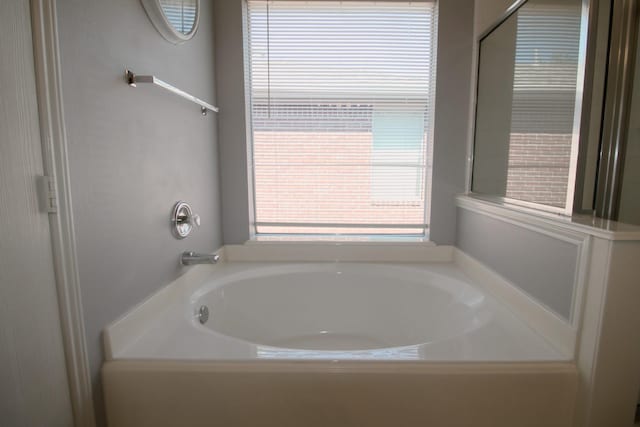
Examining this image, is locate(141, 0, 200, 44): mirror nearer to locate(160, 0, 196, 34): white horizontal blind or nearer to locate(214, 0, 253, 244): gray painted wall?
locate(160, 0, 196, 34): white horizontal blind

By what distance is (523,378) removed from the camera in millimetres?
870

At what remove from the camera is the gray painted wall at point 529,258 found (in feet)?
3.18

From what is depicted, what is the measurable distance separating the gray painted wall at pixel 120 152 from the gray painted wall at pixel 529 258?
54.1 inches

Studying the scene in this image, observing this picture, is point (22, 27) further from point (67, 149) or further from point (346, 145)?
point (346, 145)

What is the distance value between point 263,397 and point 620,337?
98 centimetres

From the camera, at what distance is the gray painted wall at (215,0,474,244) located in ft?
5.53

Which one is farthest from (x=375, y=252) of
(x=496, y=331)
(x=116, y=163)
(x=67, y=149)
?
(x=67, y=149)

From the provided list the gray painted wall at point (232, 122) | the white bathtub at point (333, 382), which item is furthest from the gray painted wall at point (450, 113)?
the gray painted wall at point (232, 122)

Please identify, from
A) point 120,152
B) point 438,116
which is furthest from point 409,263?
point 120,152

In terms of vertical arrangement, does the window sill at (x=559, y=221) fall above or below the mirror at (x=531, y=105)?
below

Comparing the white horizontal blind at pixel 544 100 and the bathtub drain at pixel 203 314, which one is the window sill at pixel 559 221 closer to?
the white horizontal blind at pixel 544 100

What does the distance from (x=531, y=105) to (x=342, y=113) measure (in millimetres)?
928

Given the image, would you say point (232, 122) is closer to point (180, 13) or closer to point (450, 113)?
point (180, 13)

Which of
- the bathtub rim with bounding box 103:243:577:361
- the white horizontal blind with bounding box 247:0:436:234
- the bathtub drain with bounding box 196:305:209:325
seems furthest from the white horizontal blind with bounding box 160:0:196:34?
the bathtub drain with bounding box 196:305:209:325
